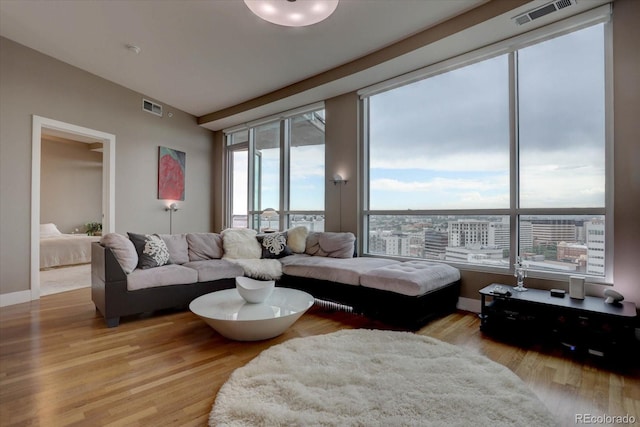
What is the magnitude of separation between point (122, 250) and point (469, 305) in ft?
12.7

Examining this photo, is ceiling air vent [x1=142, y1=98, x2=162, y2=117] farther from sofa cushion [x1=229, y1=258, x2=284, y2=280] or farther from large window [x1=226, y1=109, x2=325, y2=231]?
sofa cushion [x1=229, y1=258, x2=284, y2=280]

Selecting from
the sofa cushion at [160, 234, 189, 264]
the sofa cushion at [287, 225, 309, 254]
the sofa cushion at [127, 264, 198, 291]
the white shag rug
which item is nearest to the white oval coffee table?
the white shag rug

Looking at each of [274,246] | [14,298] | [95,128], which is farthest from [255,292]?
[95,128]

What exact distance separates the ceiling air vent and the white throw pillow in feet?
9.69

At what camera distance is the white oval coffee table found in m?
2.34

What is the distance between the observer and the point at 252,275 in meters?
3.88

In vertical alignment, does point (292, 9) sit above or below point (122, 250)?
above

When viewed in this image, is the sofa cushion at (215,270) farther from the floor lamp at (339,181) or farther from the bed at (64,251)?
the bed at (64,251)

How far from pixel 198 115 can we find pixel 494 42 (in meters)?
5.57

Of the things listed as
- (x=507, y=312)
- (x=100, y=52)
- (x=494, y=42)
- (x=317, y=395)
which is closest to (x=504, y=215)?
(x=507, y=312)

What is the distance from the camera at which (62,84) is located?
4273 millimetres

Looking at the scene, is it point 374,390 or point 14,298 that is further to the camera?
point 14,298

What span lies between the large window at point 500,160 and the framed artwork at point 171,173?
3.95 meters

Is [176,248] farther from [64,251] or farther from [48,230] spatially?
[48,230]
